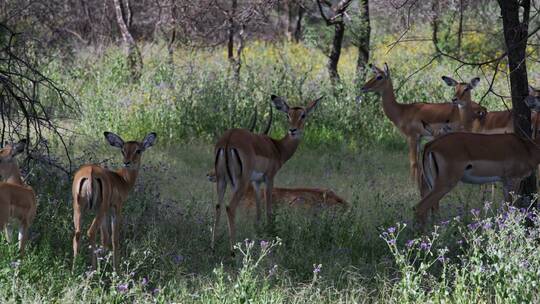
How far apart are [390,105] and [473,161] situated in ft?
12.3

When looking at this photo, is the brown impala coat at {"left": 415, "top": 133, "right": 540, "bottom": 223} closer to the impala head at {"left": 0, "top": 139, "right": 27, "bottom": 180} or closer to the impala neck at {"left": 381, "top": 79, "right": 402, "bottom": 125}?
the impala head at {"left": 0, "top": 139, "right": 27, "bottom": 180}

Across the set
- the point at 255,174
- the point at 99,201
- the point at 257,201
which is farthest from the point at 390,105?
the point at 99,201

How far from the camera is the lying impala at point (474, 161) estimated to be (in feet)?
24.2

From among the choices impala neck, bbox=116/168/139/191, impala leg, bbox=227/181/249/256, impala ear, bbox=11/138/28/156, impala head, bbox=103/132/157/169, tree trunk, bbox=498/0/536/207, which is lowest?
impala leg, bbox=227/181/249/256

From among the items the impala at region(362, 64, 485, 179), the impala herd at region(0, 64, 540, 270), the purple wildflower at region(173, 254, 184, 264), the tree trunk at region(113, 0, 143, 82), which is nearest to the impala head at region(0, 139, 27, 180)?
the impala herd at region(0, 64, 540, 270)

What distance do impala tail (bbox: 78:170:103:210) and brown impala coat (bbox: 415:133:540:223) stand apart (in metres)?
2.56

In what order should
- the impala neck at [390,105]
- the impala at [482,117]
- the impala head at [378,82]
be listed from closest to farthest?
the impala at [482,117] → the impala neck at [390,105] → the impala head at [378,82]

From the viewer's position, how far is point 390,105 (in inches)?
440

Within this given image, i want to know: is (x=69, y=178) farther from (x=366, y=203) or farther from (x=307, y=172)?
(x=307, y=172)

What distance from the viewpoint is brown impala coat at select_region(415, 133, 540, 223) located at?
7383 mm

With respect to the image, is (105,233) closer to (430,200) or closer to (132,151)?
(132,151)

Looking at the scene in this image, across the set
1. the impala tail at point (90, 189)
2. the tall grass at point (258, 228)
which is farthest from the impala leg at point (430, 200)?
the impala tail at point (90, 189)

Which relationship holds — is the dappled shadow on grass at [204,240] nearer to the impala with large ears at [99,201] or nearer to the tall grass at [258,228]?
the tall grass at [258,228]

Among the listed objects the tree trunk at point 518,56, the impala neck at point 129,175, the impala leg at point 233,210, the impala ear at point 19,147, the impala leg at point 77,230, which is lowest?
the impala leg at point 233,210
